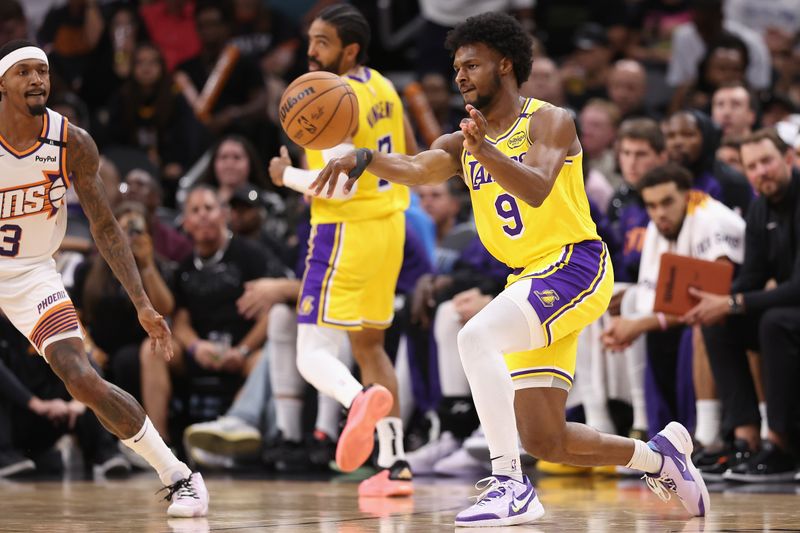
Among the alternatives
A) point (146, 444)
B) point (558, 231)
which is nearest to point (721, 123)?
point (558, 231)

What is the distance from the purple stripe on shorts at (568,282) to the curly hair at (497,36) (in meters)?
0.85

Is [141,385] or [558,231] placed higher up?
[558,231]

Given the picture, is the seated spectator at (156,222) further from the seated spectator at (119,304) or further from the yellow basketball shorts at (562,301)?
the yellow basketball shorts at (562,301)

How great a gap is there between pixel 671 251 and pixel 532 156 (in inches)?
121

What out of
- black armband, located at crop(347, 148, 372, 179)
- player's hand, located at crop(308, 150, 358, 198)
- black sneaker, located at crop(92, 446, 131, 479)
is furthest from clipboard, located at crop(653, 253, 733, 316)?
black sneaker, located at crop(92, 446, 131, 479)

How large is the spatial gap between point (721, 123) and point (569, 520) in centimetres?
504

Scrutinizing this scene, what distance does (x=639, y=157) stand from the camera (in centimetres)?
848

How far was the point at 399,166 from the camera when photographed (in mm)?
5215

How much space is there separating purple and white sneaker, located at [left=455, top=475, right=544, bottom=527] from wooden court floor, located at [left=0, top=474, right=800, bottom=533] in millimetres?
64

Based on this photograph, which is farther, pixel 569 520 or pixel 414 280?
pixel 414 280

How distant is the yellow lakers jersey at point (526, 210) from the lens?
524cm

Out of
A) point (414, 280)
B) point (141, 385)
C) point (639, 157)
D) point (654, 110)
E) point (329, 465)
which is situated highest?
point (654, 110)

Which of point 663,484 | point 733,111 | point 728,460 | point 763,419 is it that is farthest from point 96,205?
point 733,111

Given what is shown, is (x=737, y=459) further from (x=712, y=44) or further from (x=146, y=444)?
(x=712, y=44)
